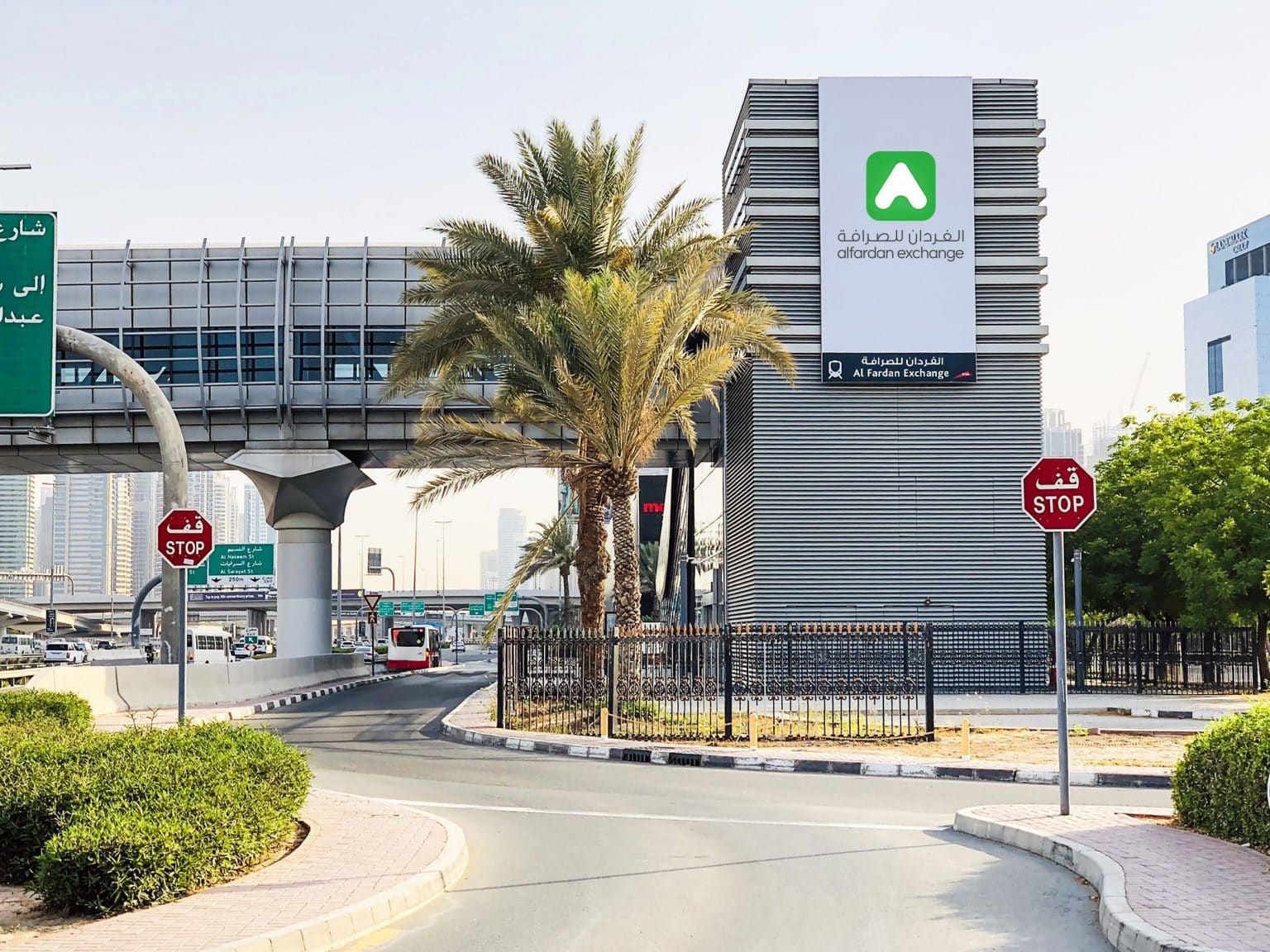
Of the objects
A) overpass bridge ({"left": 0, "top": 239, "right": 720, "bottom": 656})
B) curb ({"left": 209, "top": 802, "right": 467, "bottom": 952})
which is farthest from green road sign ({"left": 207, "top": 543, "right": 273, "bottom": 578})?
curb ({"left": 209, "top": 802, "right": 467, "bottom": 952})

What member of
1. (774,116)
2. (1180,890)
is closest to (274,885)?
(1180,890)

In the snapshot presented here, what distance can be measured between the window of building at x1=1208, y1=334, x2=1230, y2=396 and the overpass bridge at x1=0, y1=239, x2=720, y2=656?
12056 cm

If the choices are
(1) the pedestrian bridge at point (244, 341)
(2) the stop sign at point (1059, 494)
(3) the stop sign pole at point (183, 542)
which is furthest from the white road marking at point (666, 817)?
(1) the pedestrian bridge at point (244, 341)

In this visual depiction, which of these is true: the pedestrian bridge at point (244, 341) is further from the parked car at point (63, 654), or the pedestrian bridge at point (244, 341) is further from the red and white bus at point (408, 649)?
the parked car at point (63, 654)

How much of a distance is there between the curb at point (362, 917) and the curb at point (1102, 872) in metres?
4.25

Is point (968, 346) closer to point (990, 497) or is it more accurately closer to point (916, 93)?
point (990, 497)

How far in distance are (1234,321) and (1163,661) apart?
12365 centimetres

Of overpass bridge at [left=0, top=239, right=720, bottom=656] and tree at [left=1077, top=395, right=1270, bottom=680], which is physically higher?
overpass bridge at [left=0, top=239, right=720, bottom=656]

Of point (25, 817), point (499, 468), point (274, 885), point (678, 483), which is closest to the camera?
point (274, 885)

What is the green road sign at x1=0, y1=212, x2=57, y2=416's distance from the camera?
17453mm

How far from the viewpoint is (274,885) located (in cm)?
907

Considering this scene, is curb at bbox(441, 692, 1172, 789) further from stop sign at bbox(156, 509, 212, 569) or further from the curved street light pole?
the curved street light pole

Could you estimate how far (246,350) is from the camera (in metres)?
43.2

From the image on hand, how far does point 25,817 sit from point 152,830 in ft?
5.45
